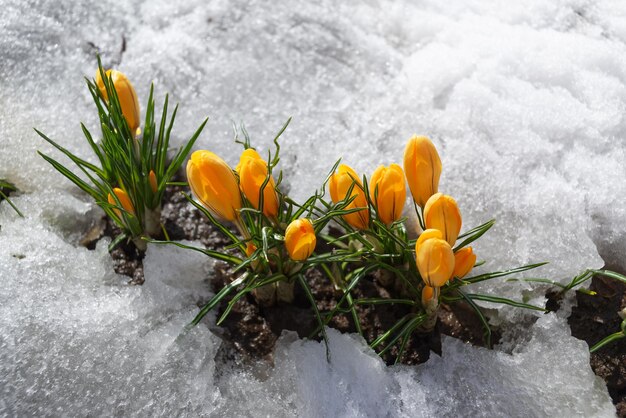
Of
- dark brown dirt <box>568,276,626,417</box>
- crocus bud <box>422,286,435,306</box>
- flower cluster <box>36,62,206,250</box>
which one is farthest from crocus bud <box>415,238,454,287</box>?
flower cluster <box>36,62,206,250</box>

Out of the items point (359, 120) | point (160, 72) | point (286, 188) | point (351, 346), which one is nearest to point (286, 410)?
point (351, 346)

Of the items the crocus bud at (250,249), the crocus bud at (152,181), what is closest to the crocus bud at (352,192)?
the crocus bud at (250,249)

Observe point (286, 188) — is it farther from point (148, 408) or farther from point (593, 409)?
point (593, 409)

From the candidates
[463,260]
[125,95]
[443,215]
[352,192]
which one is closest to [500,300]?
[463,260]

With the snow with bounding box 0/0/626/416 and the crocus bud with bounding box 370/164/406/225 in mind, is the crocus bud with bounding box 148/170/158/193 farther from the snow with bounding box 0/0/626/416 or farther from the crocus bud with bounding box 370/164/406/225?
the crocus bud with bounding box 370/164/406/225

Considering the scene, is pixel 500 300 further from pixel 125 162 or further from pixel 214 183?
pixel 125 162
